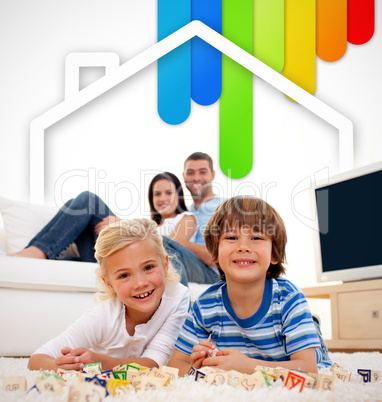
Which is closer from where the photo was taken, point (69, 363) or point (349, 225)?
point (69, 363)

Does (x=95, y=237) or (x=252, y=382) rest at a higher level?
(x=95, y=237)

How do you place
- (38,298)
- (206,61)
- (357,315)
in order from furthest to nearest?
1. (206,61)
2. (357,315)
3. (38,298)

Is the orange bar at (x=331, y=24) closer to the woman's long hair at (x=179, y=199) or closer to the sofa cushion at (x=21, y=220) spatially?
the woman's long hair at (x=179, y=199)

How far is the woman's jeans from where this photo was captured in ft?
5.86

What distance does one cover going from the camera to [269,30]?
2965mm

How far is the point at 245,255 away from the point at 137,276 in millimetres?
302

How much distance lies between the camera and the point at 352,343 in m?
A: 2.19

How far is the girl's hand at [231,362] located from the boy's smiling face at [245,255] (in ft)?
0.67

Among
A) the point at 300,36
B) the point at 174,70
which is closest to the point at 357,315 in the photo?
the point at 300,36

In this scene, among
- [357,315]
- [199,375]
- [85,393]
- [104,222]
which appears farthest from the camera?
[357,315]

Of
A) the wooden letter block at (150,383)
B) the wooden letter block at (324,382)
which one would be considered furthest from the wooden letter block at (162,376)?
the wooden letter block at (324,382)

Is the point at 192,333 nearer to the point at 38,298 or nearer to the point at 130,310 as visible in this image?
the point at 130,310

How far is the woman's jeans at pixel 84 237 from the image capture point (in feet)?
5.86

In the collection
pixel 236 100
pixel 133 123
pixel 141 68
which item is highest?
pixel 141 68
